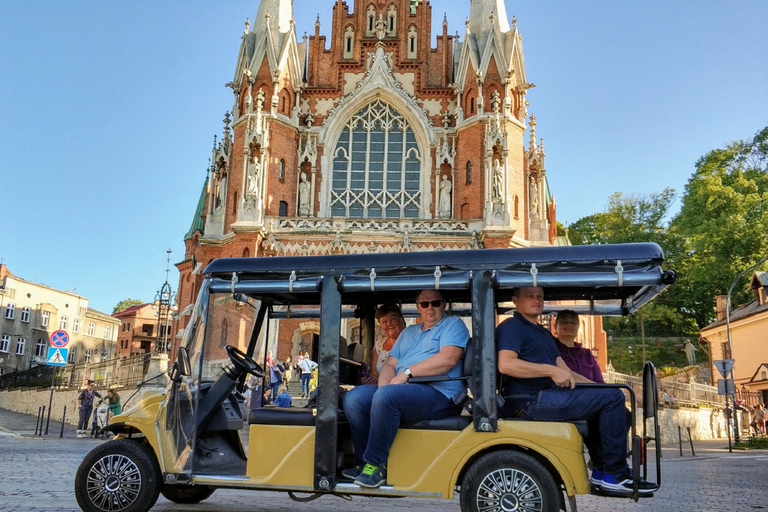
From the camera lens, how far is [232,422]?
6.26 m

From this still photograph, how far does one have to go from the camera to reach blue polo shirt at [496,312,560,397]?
17.6 ft

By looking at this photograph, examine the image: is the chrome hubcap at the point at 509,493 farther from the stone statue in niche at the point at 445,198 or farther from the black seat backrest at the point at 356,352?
the stone statue in niche at the point at 445,198

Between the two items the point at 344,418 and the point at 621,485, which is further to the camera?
the point at 344,418

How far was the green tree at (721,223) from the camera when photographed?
128 ft

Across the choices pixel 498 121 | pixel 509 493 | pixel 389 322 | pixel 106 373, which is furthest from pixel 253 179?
pixel 509 493

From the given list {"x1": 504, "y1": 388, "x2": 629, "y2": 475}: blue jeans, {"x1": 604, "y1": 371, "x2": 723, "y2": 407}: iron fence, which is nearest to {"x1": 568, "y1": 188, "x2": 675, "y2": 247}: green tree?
{"x1": 604, "y1": 371, "x2": 723, "y2": 407}: iron fence

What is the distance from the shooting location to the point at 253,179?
26750mm

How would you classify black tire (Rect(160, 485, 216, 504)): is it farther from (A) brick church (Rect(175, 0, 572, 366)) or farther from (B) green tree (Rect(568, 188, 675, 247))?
(B) green tree (Rect(568, 188, 675, 247))

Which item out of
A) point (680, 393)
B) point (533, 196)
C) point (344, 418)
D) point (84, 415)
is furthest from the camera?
point (533, 196)

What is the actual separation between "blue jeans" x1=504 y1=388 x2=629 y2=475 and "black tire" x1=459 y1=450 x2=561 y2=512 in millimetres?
368

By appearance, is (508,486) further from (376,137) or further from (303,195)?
(376,137)

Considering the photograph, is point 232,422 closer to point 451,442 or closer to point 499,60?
point 451,442

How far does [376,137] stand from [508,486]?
25094mm

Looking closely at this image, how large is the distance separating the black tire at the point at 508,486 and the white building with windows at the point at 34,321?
47.9m
